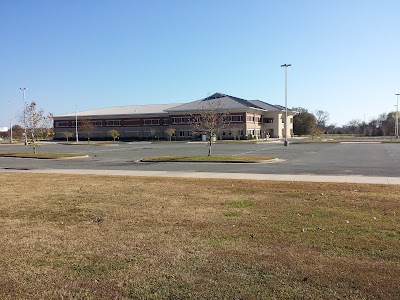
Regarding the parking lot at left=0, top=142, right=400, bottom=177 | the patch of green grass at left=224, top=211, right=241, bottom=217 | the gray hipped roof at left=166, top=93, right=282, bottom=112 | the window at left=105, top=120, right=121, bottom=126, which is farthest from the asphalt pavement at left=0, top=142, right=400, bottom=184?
the window at left=105, top=120, right=121, bottom=126

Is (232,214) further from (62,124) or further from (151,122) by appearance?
(62,124)

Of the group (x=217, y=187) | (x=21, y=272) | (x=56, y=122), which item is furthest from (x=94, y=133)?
(x=21, y=272)

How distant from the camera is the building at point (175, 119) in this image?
84.3 m

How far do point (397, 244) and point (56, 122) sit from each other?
360ft

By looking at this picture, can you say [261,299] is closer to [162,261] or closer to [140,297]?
[140,297]

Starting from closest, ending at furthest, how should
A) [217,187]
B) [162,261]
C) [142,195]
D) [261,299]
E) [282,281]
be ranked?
[261,299], [282,281], [162,261], [142,195], [217,187]

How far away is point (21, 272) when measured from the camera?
4879 mm

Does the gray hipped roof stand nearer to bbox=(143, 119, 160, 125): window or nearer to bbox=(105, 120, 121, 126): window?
bbox=(143, 119, 160, 125): window

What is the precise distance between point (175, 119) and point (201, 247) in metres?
85.9

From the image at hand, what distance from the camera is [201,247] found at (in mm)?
5797

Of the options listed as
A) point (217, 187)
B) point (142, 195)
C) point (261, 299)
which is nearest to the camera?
point (261, 299)

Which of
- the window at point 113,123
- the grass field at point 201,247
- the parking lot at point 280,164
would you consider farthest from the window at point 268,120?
the grass field at point 201,247

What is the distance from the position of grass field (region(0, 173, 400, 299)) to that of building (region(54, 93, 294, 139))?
71783 mm

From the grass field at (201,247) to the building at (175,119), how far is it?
71783 mm
